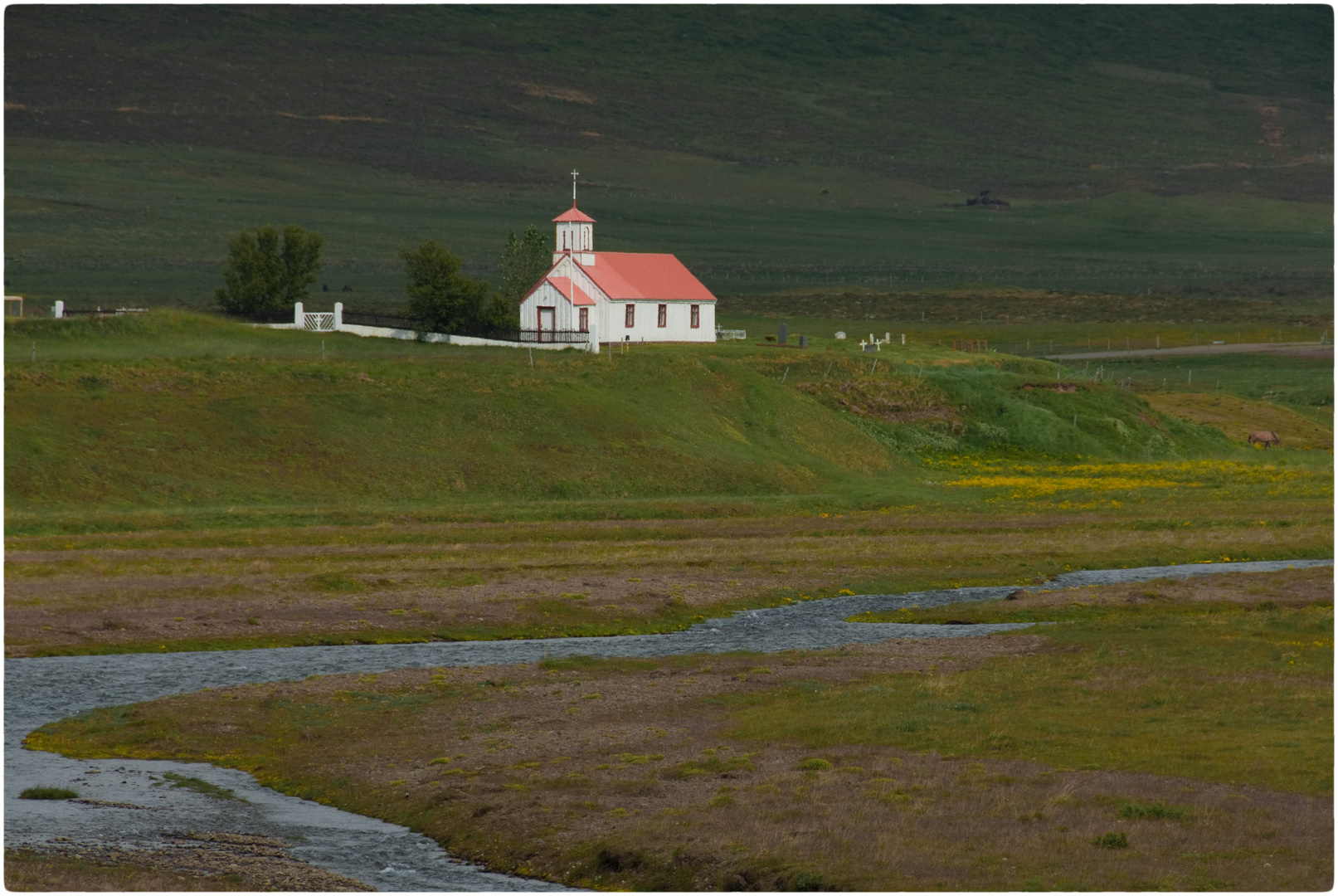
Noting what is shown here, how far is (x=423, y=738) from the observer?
33.0m

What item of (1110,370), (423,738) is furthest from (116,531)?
(1110,370)

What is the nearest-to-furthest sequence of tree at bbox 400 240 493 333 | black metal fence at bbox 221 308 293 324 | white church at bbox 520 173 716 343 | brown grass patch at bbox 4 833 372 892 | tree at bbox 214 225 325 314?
brown grass patch at bbox 4 833 372 892
tree at bbox 400 240 493 333
black metal fence at bbox 221 308 293 324
tree at bbox 214 225 325 314
white church at bbox 520 173 716 343

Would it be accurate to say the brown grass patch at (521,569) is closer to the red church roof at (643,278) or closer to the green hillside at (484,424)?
the green hillside at (484,424)

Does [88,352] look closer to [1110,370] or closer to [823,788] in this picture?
[823,788]

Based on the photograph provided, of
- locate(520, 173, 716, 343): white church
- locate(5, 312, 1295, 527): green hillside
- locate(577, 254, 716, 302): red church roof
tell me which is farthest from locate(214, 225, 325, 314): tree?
locate(577, 254, 716, 302): red church roof

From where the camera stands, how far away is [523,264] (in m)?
125

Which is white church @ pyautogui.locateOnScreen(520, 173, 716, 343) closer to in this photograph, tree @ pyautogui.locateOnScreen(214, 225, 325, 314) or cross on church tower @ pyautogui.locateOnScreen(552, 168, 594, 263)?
cross on church tower @ pyautogui.locateOnScreen(552, 168, 594, 263)

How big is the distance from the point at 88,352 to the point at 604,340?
1519 inches

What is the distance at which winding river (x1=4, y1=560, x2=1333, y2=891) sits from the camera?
83.1 feet

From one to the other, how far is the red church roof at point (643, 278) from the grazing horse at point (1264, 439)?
3920cm

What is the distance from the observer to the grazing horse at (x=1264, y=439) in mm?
106875

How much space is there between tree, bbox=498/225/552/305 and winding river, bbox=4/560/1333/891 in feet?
233

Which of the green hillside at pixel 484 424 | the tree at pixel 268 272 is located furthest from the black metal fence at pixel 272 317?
the green hillside at pixel 484 424

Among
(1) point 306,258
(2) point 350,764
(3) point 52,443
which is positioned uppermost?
(1) point 306,258
